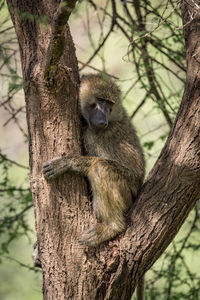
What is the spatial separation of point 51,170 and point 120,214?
0.67 metres

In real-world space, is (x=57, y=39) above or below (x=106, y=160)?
above

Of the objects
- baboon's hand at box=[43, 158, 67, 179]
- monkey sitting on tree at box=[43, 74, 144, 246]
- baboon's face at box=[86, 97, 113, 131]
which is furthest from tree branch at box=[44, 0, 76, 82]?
baboon's face at box=[86, 97, 113, 131]

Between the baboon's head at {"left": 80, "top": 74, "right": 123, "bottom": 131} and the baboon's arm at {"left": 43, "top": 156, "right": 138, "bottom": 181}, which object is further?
the baboon's head at {"left": 80, "top": 74, "right": 123, "bottom": 131}

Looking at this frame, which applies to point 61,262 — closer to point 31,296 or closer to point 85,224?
point 85,224

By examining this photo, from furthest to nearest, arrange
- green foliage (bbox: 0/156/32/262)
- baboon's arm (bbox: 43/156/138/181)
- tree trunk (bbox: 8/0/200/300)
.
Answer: green foliage (bbox: 0/156/32/262)
baboon's arm (bbox: 43/156/138/181)
tree trunk (bbox: 8/0/200/300)

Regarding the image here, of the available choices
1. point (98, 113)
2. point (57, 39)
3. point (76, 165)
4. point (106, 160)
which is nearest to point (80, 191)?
point (76, 165)

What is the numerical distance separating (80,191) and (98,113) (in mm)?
934

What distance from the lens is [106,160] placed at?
4.23m

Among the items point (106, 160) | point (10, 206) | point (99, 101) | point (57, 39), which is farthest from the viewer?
point (10, 206)

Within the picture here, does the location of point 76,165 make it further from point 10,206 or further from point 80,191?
point 10,206

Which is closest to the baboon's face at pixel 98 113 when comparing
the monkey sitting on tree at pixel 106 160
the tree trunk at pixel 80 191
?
the monkey sitting on tree at pixel 106 160

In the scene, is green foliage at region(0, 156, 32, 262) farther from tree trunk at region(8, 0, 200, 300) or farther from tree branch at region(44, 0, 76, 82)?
tree branch at region(44, 0, 76, 82)

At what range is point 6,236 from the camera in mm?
5648

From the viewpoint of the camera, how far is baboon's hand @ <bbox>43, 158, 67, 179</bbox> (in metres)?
3.65
